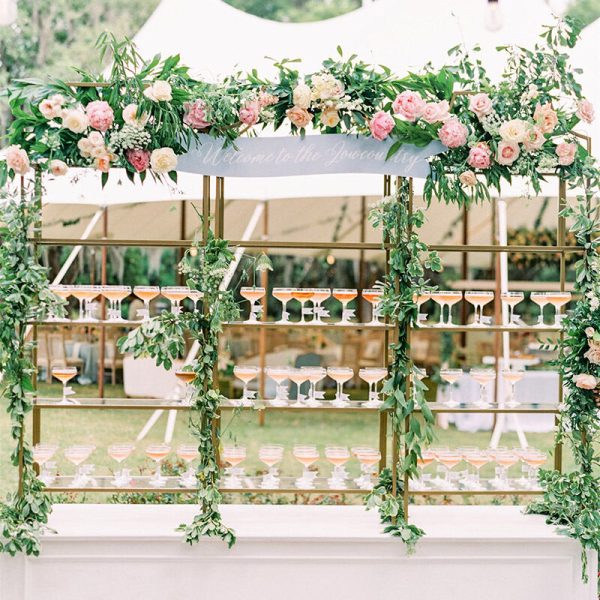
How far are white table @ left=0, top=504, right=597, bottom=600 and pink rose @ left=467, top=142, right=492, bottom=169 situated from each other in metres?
1.71

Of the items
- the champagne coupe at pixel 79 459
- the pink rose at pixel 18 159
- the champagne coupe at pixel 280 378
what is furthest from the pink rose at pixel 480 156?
the champagne coupe at pixel 79 459

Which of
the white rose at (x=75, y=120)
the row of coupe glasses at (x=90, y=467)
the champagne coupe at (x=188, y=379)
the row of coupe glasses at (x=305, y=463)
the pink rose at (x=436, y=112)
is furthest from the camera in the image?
the row of coupe glasses at (x=305, y=463)

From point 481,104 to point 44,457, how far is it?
2.59 m

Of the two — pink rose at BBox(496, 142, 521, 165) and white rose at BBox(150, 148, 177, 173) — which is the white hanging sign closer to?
white rose at BBox(150, 148, 177, 173)

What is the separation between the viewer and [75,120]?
13.0ft

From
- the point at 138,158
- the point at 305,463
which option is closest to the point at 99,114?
the point at 138,158

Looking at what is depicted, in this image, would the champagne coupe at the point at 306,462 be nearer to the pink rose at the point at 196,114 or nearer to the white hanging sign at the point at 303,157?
the white hanging sign at the point at 303,157

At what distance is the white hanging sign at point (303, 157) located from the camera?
13.6 feet

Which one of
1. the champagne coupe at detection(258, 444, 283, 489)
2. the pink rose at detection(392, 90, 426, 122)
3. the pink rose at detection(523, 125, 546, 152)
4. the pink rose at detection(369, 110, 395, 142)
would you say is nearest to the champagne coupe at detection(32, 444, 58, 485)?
the champagne coupe at detection(258, 444, 283, 489)

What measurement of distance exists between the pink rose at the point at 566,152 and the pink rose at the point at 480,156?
345 millimetres

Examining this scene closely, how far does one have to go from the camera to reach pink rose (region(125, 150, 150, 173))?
4074 mm

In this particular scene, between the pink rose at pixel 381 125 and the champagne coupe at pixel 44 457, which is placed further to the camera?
the champagne coupe at pixel 44 457

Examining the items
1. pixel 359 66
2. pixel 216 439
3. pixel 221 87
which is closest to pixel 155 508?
pixel 216 439

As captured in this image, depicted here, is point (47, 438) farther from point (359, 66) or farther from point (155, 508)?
point (359, 66)
